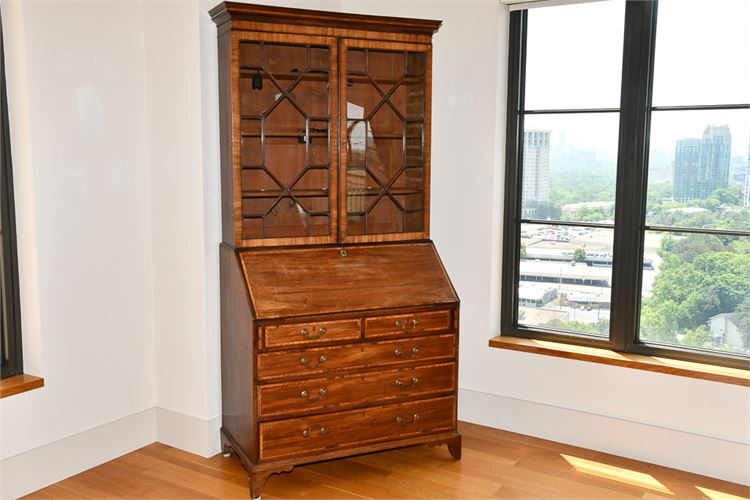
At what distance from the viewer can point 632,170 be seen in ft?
11.8

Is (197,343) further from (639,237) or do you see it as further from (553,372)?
(639,237)

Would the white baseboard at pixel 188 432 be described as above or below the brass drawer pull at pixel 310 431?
below

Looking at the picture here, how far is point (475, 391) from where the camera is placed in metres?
4.07

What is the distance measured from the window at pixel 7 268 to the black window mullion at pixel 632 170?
9.46ft

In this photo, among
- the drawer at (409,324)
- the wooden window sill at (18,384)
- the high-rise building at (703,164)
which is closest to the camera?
the wooden window sill at (18,384)

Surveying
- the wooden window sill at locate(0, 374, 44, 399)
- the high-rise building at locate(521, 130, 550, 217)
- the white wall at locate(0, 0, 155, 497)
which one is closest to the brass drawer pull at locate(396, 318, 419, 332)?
the high-rise building at locate(521, 130, 550, 217)

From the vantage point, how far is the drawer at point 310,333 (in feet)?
10.2

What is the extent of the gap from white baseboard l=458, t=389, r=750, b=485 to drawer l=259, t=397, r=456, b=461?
1.89ft

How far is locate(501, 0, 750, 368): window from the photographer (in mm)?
3396

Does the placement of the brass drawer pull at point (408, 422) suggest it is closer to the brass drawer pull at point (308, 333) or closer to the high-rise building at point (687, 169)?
the brass drawer pull at point (308, 333)

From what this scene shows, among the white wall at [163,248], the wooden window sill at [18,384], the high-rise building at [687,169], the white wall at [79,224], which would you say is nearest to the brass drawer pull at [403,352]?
the white wall at [163,248]

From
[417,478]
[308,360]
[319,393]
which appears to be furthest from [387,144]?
[417,478]

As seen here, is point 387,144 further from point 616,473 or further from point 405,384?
point 616,473

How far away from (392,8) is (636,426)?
2.56m
